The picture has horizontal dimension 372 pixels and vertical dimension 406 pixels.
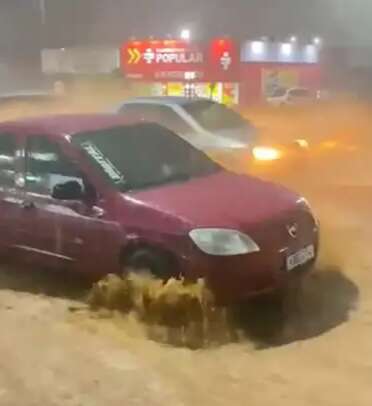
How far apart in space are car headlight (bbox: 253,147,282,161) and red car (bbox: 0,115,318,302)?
3.90 m

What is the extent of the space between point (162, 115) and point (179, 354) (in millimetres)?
6720

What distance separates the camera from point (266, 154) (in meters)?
11.4

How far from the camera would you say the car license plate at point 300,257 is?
6.14 meters

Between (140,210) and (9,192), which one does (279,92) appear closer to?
(9,192)

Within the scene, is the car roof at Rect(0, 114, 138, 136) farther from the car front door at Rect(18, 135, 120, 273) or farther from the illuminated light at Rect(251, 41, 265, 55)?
the illuminated light at Rect(251, 41, 265, 55)

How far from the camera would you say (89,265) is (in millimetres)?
6492

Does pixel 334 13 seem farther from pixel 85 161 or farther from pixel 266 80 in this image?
pixel 85 161

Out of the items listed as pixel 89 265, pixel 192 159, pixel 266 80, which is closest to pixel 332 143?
pixel 266 80

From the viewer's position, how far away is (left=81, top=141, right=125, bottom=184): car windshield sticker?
645cm

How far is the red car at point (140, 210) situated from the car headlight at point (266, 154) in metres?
3.90

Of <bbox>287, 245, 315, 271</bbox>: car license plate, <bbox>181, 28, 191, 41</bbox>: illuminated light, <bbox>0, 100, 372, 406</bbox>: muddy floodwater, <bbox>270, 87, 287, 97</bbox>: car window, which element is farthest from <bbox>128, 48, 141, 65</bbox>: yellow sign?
<bbox>287, 245, 315, 271</bbox>: car license plate

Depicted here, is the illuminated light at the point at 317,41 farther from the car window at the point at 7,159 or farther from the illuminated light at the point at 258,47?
the car window at the point at 7,159

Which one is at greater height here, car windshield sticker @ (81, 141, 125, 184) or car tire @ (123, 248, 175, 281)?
car windshield sticker @ (81, 141, 125, 184)

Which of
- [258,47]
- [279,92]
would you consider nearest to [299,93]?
[279,92]
